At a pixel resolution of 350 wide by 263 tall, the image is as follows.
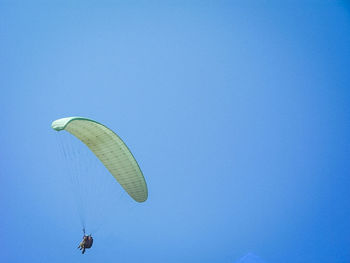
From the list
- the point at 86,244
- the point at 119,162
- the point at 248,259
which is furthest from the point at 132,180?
the point at 248,259

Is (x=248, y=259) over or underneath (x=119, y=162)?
underneath

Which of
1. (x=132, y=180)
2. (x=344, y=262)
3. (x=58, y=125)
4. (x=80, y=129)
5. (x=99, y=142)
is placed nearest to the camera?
(x=58, y=125)

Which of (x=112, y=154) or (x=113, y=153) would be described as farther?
(x=112, y=154)

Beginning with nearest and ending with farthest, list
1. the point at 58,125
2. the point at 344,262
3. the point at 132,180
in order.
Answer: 1. the point at 58,125
2. the point at 132,180
3. the point at 344,262

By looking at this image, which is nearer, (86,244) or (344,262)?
(86,244)

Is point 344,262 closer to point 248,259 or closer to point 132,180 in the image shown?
point 248,259
